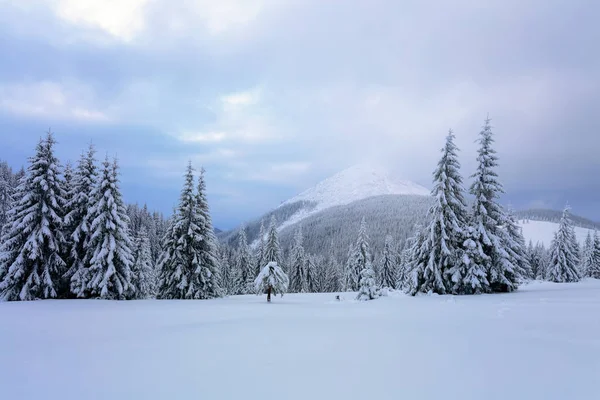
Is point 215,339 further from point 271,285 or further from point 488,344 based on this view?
point 271,285

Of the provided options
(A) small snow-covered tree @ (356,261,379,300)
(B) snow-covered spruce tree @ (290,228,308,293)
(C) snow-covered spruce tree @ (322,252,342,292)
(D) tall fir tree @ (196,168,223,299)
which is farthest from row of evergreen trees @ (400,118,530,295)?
(C) snow-covered spruce tree @ (322,252,342,292)

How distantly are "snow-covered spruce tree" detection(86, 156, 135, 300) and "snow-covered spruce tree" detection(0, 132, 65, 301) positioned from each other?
93.5 inches

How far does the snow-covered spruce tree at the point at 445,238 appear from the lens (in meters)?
25.2

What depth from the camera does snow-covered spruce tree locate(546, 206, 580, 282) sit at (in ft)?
152

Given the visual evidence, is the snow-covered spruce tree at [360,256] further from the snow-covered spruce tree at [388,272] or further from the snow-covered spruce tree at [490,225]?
the snow-covered spruce tree at [490,225]

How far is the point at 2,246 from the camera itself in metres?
24.2

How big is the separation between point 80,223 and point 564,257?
59610 millimetres

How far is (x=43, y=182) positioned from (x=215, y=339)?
2342cm

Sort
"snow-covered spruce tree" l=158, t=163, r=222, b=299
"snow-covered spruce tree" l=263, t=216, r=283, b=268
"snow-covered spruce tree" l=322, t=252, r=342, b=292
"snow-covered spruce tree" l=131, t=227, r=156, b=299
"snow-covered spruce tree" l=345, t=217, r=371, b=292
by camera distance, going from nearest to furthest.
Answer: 1. "snow-covered spruce tree" l=158, t=163, r=222, b=299
2. "snow-covered spruce tree" l=131, t=227, r=156, b=299
3. "snow-covered spruce tree" l=345, t=217, r=371, b=292
4. "snow-covered spruce tree" l=263, t=216, r=283, b=268
5. "snow-covered spruce tree" l=322, t=252, r=342, b=292

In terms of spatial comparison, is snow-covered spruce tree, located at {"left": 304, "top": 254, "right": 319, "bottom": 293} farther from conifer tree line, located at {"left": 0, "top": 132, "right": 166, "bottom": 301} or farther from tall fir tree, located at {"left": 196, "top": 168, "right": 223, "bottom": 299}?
conifer tree line, located at {"left": 0, "top": 132, "right": 166, "bottom": 301}

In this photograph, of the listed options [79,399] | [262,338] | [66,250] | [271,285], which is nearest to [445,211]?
[271,285]

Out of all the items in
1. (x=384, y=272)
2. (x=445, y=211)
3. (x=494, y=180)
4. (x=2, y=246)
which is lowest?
(x=384, y=272)

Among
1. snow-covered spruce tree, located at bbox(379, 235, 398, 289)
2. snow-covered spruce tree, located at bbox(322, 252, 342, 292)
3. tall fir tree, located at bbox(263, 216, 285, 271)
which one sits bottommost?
snow-covered spruce tree, located at bbox(322, 252, 342, 292)

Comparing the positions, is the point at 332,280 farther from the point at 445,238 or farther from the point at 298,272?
the point at 445,238
